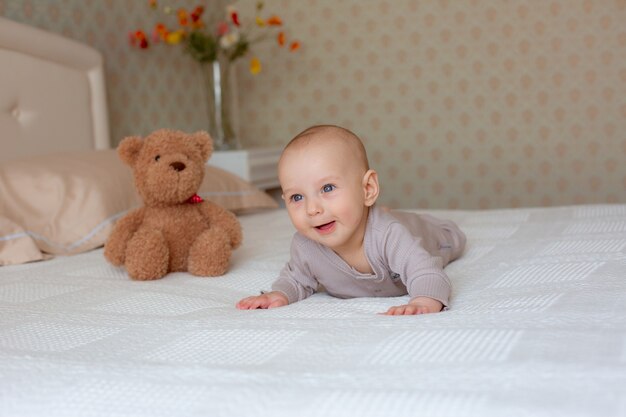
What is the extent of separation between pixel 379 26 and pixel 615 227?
2262 millimetres

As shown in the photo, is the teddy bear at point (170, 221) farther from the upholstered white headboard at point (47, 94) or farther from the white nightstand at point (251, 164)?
the white nightstand at point (251, 164)

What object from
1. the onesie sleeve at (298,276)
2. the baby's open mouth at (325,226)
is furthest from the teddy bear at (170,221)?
the baby's open mouth at (325,226)

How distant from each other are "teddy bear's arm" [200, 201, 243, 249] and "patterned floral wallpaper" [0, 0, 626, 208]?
1658 mm

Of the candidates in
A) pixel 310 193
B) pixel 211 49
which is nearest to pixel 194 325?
pixel 310 193

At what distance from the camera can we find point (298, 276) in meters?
1.45

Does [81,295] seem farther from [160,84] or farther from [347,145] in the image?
[160,84]

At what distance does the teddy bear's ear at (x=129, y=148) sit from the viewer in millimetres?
1776

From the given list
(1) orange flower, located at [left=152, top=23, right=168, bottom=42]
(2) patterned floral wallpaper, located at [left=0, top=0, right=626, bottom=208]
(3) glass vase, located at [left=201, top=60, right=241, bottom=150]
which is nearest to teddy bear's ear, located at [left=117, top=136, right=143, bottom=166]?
(2) patterned floral wallpaper, located at [left=0, top=0, right=626, bottom=208]

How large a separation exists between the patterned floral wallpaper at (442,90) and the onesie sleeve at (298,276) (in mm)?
2071

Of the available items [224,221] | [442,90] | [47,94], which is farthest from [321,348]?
[442,90]

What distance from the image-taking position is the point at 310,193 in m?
1.31

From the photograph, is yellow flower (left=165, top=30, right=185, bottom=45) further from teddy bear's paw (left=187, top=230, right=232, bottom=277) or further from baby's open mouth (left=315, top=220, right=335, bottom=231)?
baby's open mouth (left=315, top=220, right=335, bottom=231)

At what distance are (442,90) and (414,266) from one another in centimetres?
268

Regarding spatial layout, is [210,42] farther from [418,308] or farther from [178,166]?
[418,308]
